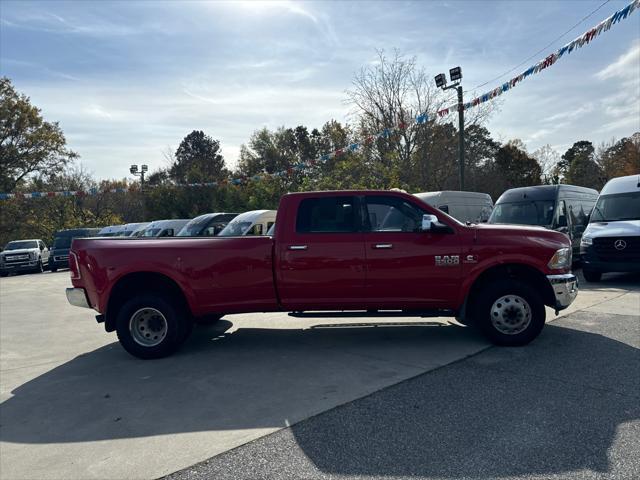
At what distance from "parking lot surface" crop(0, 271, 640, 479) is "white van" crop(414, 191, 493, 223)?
7.90 metres

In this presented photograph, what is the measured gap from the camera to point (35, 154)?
1420 inches

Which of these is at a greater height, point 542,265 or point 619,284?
point 542,265

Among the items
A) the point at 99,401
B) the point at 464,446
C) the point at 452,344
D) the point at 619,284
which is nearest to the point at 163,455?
the point at 99,401

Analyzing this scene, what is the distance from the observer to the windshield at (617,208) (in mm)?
10664

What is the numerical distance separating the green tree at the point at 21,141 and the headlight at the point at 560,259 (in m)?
39.4

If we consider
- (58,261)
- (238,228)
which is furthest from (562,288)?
(58,261)

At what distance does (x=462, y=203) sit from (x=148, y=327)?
11718mm

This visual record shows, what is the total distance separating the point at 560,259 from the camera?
5.71 meters

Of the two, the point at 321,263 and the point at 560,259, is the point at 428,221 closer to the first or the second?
the point at 321,263

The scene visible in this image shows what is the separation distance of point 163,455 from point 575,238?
1237 centimetres

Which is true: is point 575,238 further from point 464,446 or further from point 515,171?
point 515,171

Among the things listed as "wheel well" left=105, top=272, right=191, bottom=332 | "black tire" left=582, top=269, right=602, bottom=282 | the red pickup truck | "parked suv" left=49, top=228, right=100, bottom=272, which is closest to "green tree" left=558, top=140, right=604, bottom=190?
"black tire" left=582, top=269, right=602, bottom=282

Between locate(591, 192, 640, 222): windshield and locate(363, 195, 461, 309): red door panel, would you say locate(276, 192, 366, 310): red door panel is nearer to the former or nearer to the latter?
locate(363, 195, 461, 309): red door panel

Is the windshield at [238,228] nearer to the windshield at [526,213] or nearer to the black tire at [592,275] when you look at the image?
the windshield at [526,213]
